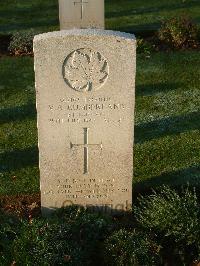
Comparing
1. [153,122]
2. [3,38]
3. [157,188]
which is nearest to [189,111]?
A: [153,122]

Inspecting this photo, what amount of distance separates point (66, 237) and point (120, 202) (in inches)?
44.6

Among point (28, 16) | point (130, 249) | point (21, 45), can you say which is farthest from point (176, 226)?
point (28, 16)

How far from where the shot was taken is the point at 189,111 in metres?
9.58

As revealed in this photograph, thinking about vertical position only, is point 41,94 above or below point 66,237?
above

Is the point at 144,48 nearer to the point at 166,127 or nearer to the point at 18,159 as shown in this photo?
the point at 166,127

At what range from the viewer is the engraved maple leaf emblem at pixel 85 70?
5789 millimetres

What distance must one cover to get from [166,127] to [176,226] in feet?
11.0

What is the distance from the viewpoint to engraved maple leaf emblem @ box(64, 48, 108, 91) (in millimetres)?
5789

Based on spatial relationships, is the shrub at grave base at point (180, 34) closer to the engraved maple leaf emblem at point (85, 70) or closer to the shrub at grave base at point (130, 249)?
the engraved maple leaf emblem at point (85, 70)

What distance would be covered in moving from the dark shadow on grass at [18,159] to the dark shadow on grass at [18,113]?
107 centimetres

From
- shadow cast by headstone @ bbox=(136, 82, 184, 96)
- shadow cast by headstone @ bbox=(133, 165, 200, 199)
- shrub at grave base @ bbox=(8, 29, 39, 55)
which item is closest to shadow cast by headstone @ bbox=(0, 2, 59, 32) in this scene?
shrub at grave base @ bbox=(8, 29, 39, 55)

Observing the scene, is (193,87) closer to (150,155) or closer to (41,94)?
(150,155)

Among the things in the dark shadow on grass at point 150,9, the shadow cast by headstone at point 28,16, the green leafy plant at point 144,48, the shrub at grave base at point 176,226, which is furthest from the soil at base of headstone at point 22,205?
the dark shadow on grass at point 150,9

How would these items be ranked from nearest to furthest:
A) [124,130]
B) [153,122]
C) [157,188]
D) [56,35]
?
1. [56,35]
2. [124,130]
3. [157,188]
4. [153,122]
